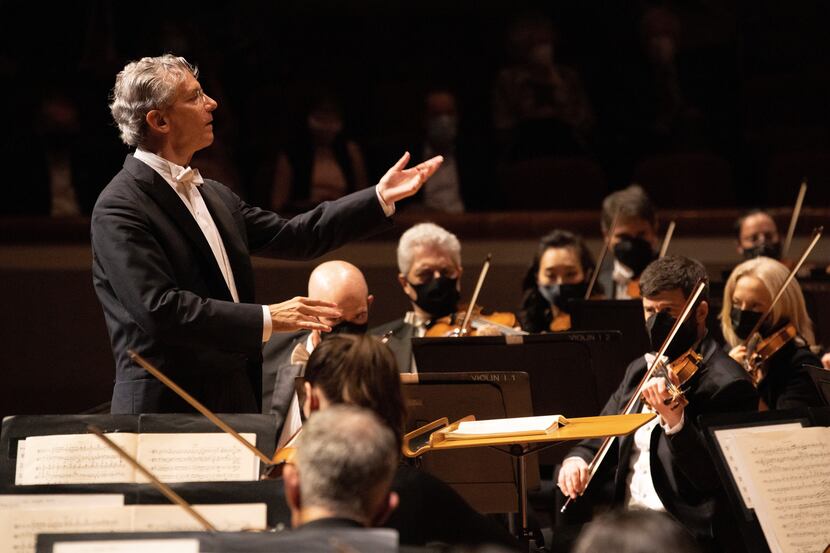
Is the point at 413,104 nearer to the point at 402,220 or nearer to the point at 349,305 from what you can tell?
the point at 402,220

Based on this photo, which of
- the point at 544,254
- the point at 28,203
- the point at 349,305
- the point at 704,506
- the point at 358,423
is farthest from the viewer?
the point at 28,203

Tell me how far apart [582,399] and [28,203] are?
3054 mm

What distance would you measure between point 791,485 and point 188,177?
147 centimetres

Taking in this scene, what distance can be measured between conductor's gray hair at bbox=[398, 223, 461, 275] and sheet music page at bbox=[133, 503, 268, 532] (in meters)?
2.26

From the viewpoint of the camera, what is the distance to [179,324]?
258 centimetres

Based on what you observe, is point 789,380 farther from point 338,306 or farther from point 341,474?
point 341,474

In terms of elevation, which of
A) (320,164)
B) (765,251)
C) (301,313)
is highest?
(320,164)

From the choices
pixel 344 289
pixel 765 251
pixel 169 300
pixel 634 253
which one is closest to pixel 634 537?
pixel 169 300

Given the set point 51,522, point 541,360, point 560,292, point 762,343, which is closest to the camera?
point 51,522

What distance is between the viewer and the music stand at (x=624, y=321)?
3822mm

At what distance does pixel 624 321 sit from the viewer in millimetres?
3850

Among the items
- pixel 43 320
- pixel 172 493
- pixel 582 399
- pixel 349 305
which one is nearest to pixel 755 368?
pixel 582 399

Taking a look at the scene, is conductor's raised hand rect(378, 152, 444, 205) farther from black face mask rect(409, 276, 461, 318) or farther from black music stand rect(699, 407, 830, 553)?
black face mask rect(409, 276, 461, 318)

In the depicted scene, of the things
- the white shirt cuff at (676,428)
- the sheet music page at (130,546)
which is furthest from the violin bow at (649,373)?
the sheet music page at (130,546)
